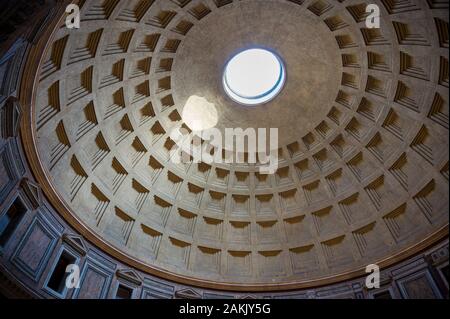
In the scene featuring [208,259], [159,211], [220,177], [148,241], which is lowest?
[208,259]

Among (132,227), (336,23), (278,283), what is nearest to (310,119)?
(336,23)

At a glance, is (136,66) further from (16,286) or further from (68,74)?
(16,286)

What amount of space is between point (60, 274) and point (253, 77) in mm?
17546

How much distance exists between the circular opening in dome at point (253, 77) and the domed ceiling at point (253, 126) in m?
0.84

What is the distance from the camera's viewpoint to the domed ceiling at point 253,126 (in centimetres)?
1734

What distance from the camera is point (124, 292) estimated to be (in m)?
18.5

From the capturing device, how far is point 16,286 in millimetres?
13375

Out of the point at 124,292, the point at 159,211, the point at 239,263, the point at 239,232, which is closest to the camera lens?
the point at 124,292

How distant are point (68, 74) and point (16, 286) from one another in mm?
9275

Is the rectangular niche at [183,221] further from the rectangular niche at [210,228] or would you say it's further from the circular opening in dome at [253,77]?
the circular opening in dome at [253,77]

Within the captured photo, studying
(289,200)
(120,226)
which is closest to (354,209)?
(289,200)

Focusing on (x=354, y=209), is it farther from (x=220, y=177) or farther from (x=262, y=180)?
(x=220, y=177)

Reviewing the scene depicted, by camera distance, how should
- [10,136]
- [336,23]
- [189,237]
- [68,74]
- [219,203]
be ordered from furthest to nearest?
[219,203] → [189,237] → [336,23] → [68,74] → [10,136]

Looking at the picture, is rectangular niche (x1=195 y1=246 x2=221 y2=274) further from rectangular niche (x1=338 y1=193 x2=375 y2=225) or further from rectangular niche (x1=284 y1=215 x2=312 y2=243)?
rectangular niche (x1=338 y1=193 x2=375 y2=225)
